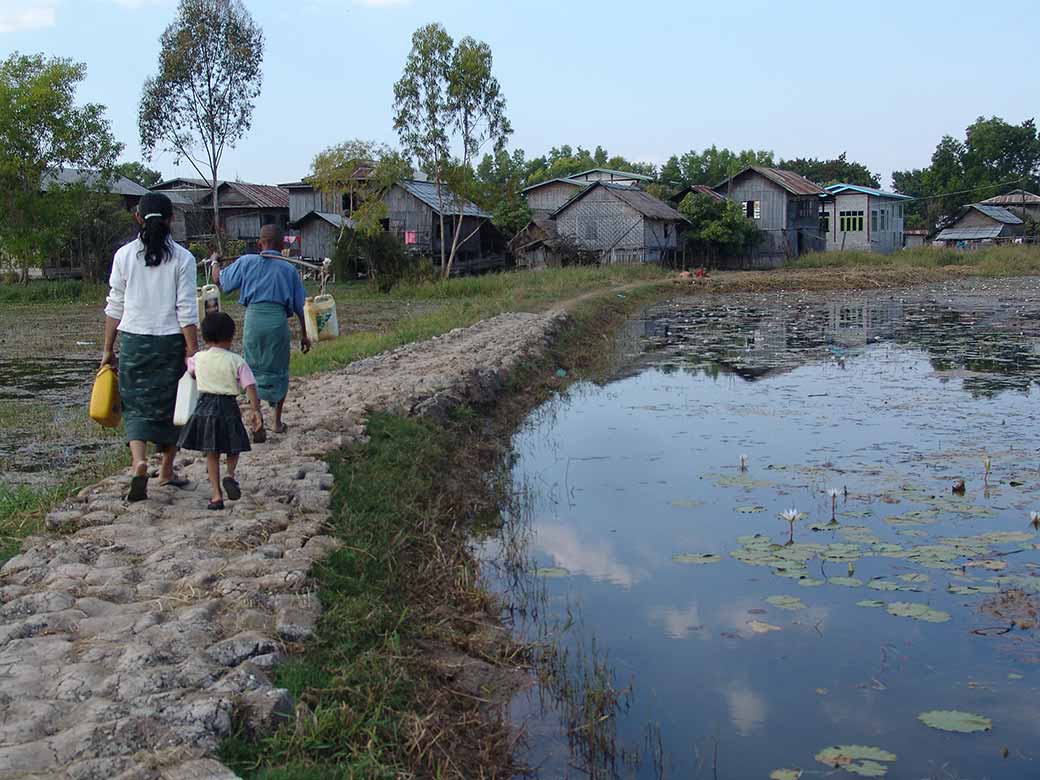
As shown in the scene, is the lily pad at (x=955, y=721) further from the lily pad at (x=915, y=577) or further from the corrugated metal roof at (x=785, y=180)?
the corrugated metal roof at (x=785, y=180)

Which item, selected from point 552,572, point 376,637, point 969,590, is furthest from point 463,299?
point 376,637

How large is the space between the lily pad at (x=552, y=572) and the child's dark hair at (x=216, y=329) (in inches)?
88.2

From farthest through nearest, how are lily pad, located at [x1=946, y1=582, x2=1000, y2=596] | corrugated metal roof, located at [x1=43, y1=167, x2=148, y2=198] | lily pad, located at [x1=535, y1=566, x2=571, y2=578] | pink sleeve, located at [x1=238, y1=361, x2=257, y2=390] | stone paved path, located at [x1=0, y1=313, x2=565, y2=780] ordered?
corrugated metal roof, located at [x1=43, y1=167, x2=148, y2=198] < lily pad, located at [x1=535, y1=566, x2=571, y2=578] < pink sleeve, located at [x1=238, y1=361, x2=257, y2=390] < lily pad, located at [x1=946, y1=582, x2=1000, y2=596] < stone paved path, located at [x1=0, y1=313, x2=565, y2=780]

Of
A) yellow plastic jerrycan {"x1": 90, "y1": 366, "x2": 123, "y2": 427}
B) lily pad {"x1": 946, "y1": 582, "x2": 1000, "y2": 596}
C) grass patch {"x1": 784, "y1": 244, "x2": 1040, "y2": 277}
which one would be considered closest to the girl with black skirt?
yellow plastic jerrycan {"x1": 90, "y1": 366, "x2": 123, "y2": 427}

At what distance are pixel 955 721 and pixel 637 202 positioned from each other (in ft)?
125

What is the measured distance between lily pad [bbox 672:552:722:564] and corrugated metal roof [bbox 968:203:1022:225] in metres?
57.3

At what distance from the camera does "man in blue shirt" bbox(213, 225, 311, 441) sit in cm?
707

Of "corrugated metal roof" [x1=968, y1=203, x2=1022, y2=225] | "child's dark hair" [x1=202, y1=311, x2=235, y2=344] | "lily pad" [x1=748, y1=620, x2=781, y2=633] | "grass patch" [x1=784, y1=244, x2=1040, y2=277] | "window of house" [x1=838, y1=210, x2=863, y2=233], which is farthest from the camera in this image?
"corrugated metal roof" [x1=968, y1=203, x2=1022, y2=225]

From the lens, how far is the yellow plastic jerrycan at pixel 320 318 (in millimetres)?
7857

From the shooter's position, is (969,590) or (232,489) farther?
(232,489)

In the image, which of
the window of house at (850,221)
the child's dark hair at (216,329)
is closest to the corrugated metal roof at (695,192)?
the window of house at (850,221)

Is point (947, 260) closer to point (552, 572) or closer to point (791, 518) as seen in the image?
point (791, 518)

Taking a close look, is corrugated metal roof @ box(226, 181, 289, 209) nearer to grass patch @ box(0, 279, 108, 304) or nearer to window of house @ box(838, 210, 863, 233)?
grass patch @ box(0, 279, 108, 304)

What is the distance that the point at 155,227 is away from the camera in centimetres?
534
